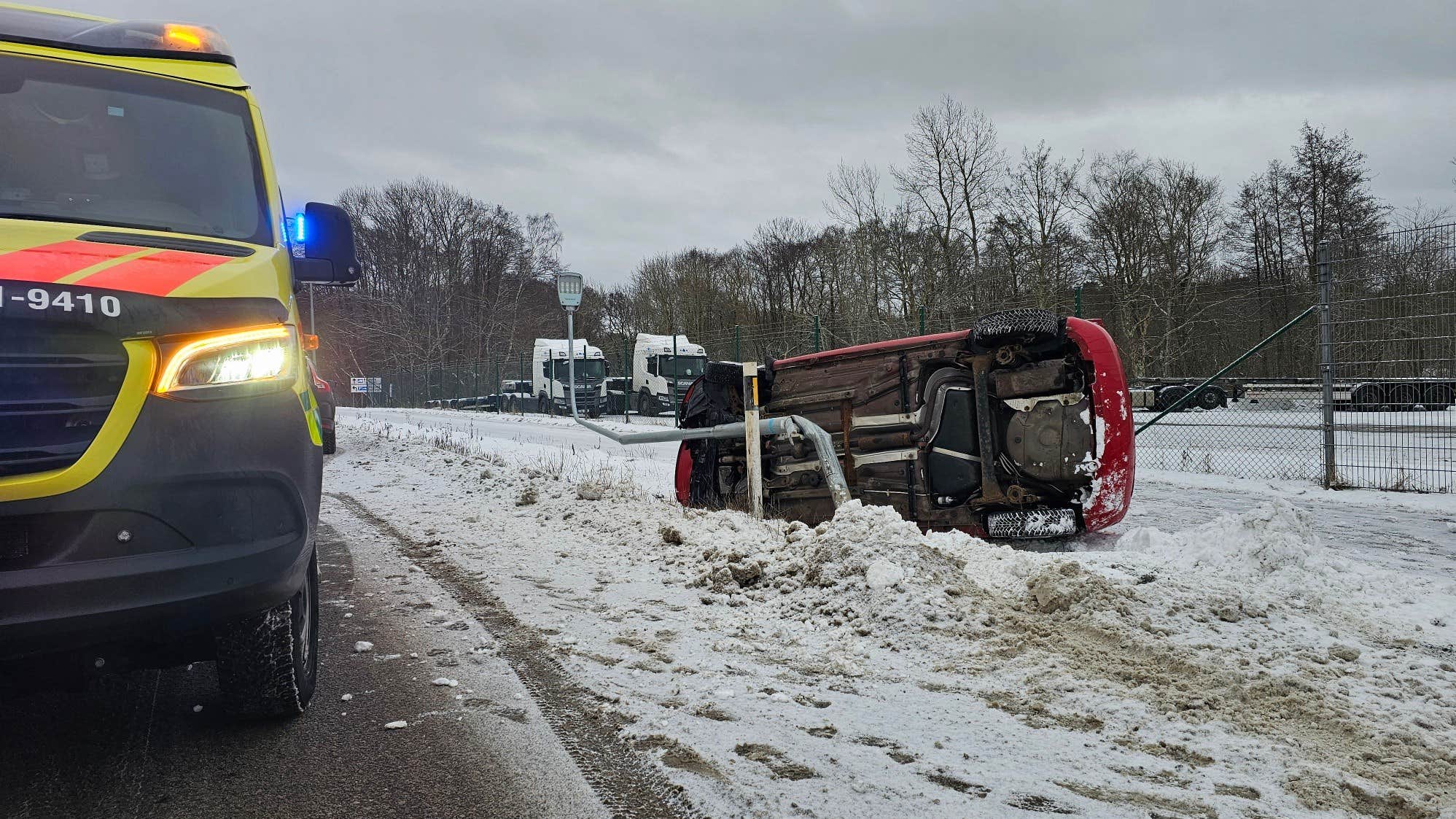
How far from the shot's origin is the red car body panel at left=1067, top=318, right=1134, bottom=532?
537 cm

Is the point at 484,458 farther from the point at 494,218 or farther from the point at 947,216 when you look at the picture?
the point at 494,218

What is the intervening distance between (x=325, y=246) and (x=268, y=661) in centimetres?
186

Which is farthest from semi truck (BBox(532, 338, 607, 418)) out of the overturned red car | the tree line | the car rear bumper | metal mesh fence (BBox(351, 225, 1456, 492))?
the car rear bumper

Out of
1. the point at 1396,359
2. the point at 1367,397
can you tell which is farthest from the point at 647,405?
the point at 1396,359

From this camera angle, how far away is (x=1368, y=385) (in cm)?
830

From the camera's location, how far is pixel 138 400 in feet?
7.06

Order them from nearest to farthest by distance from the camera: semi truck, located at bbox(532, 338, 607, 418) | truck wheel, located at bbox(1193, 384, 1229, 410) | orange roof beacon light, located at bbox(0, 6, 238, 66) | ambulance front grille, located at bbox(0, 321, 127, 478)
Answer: ambulance front grille, located at bbox(0, 321, 127, 478), orange roof beacon light, located at bbox(0, 6, 238, 66), truck wheel, located at bbox(1193, 384, 1229, 410), semi truck, located at bbox(532, 338, 607, 418)

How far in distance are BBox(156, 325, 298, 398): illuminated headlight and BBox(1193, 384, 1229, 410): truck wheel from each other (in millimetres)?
11346

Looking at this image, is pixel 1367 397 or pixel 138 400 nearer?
pixel 138 400

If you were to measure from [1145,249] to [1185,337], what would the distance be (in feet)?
53.3

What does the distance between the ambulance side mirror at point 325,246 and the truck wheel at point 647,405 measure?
870 inches

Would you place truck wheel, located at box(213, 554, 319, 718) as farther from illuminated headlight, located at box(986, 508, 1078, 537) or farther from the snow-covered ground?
the snow-covered ground

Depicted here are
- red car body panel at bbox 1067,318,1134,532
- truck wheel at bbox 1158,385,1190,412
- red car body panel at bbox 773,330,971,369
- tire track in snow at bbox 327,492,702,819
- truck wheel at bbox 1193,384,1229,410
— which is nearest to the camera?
tire track in snow at bbox 327,492,702,819

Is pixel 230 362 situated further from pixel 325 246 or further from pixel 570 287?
pixel 570 287
